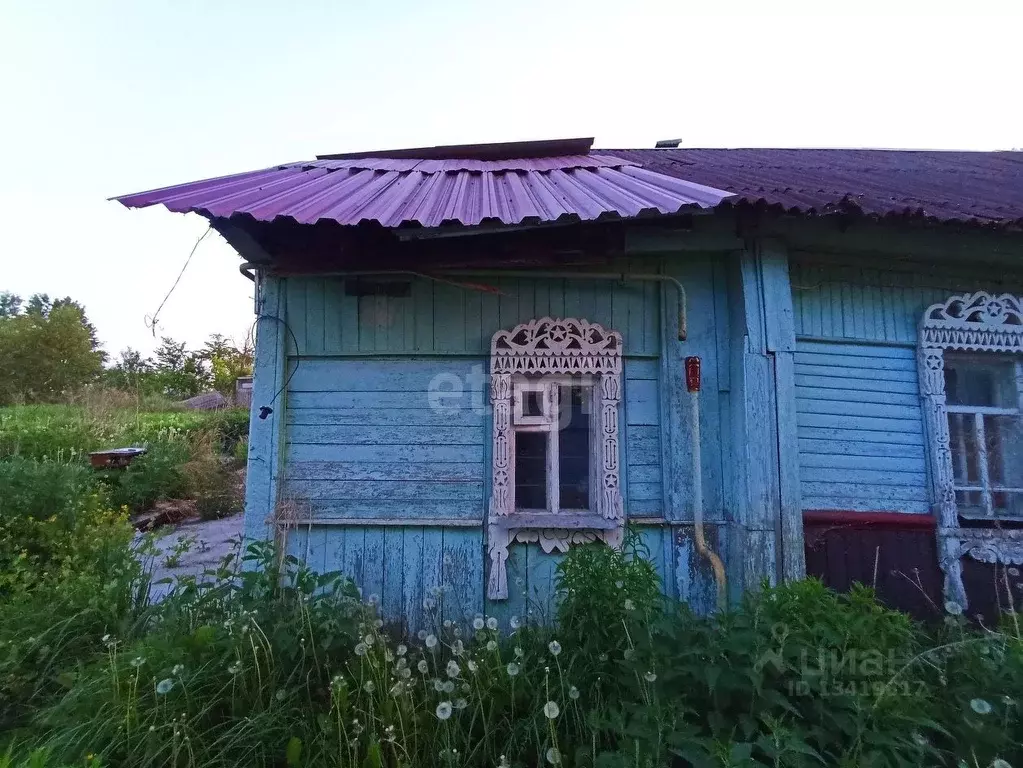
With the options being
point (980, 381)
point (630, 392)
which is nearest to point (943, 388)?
point (980, 381)

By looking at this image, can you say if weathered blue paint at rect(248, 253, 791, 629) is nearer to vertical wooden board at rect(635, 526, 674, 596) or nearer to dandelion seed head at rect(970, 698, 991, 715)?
vertical wooden board at rect(635, 526, 674, 596)

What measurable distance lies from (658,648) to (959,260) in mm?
3277

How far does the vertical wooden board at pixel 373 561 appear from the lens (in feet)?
9.89

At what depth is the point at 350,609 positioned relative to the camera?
2.51m

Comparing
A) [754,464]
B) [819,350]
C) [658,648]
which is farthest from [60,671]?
[819,350]

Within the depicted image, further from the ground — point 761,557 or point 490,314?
point 490,314

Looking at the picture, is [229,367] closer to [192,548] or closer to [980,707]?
[192,548]

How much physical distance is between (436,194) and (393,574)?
7.74ft

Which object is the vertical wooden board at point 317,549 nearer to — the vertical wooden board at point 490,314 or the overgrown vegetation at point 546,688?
the overgrown vegetation at point 546,688

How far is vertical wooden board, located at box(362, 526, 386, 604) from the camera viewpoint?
9.89ft

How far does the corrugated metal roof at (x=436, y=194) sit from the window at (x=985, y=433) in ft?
7.58

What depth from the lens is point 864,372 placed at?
3227mm

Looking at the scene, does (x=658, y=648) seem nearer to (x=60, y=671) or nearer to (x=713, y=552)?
(x=713, y=552)

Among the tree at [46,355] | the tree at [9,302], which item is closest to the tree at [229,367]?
the tree at [46,355]
